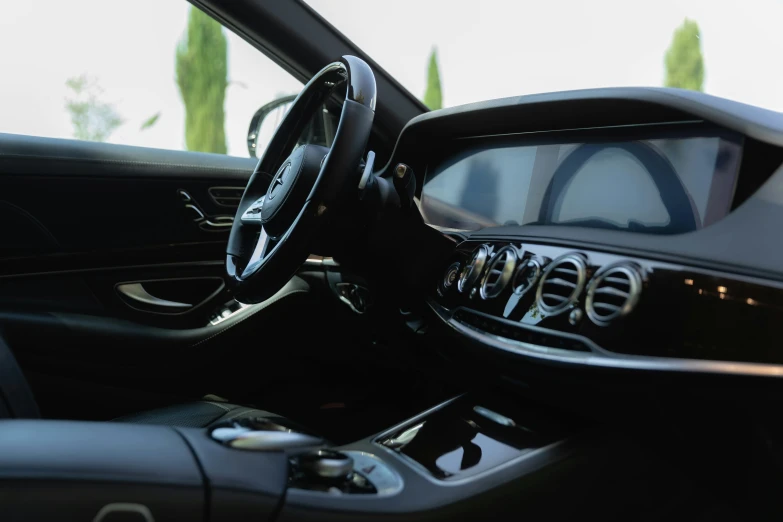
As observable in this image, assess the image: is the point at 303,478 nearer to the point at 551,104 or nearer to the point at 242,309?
the point at 551,104

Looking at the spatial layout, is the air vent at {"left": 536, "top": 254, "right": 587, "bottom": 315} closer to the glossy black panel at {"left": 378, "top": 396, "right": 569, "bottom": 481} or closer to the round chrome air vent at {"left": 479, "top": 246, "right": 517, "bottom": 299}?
the round chrome air vent at {"left": 479, "top": 246, "right": 517, "bottom": 299}

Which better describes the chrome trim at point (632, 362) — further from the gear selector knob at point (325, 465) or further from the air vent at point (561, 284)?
the gear selector knob at point (325, 465)

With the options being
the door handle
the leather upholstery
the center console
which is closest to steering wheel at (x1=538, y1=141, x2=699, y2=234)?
the center console

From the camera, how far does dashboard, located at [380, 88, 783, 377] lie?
0.86 meters

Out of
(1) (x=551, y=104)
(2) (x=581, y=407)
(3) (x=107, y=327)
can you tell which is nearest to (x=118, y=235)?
(3) (x=107, y=327)

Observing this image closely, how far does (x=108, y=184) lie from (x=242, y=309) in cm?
47

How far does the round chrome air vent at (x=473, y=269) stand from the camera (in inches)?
47.1

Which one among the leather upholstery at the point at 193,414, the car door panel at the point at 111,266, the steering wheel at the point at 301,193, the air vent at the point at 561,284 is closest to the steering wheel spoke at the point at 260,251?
the steering wheel at the point at 301,193

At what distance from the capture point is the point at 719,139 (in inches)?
37.8

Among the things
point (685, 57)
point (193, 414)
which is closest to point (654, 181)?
point (193, 414)

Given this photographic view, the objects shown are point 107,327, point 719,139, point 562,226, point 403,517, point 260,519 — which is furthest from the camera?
point 107,327

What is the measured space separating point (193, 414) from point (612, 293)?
2.81ft

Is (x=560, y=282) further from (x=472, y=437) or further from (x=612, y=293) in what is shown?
(x=472, y=437)

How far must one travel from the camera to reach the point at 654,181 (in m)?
1.04
